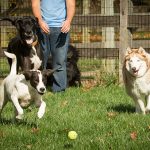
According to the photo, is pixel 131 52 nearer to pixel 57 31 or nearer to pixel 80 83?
pixel 57 31

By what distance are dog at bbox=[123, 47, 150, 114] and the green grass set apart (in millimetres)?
263

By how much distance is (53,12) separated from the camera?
1070 cm

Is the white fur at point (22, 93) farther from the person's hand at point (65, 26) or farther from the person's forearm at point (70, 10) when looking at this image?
the person's forearm at point (70, 10)

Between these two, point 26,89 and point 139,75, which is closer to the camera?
point 26,89

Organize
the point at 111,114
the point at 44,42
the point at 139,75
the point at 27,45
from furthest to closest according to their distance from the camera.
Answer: the point at 44,42
the point at 27,45
the point at 139,75
the point at 111,114

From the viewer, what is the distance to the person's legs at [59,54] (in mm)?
10875

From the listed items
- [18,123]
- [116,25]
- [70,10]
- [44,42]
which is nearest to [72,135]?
[18,123]

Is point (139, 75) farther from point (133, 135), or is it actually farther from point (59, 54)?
point (59, 54)

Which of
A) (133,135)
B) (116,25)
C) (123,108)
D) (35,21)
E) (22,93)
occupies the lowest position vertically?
(123,108)

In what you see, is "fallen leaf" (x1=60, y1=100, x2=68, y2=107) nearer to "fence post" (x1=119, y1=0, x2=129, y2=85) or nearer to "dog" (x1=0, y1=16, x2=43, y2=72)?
"dog" (x1=0, y1=16, x2=43, y2=72)

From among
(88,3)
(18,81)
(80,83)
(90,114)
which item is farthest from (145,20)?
(18,81)

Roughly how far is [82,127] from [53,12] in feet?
13.7

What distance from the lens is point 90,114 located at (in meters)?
8.13

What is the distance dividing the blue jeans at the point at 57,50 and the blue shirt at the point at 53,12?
0.14 meters
